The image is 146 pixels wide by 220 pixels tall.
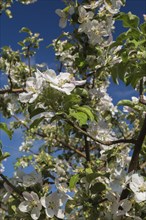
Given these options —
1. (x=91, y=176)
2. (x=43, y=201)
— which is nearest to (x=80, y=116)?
(x=91, y=176)

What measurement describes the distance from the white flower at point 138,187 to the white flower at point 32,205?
1.95 feet

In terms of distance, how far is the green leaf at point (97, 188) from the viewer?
269 cm

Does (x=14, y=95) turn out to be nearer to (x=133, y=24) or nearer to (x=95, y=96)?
(x=95, y=96)

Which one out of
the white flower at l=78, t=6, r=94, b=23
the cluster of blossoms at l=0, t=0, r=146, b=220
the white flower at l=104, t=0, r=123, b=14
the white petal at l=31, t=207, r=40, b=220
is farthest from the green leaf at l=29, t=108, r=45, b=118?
the white flower at l=104, t=0, r=123, b=14

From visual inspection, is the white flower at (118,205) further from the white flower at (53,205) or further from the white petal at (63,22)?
the white petal at (63,22)

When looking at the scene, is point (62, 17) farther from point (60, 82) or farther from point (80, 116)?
point (80, 116)

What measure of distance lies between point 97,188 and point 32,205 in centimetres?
43

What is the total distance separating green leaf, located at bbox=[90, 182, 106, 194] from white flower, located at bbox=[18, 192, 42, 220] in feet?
1.19

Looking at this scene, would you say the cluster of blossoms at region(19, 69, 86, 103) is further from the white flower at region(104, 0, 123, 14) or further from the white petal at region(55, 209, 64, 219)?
the white flower at region(104, 0, 123, 14)

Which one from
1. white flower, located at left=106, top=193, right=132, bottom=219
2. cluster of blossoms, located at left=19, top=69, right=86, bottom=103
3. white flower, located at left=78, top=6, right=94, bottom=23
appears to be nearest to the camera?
cluster of blossoms, located at left=19, top=69, right=86, bottom=103

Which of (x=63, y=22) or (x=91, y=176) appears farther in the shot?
(x=63, y=22)

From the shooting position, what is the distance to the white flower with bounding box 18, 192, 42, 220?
2570 millimetres

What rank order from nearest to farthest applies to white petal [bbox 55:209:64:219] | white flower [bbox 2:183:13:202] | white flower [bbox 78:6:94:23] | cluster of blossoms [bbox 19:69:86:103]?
cluster of blossoms [bbox 19:69:86:103] → white petal [bbox 55:209:64:219] → white flower [bbox 2:183:13:202] → white flower [bbox 78:6:94:23]

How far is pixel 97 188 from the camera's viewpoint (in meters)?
2.70
